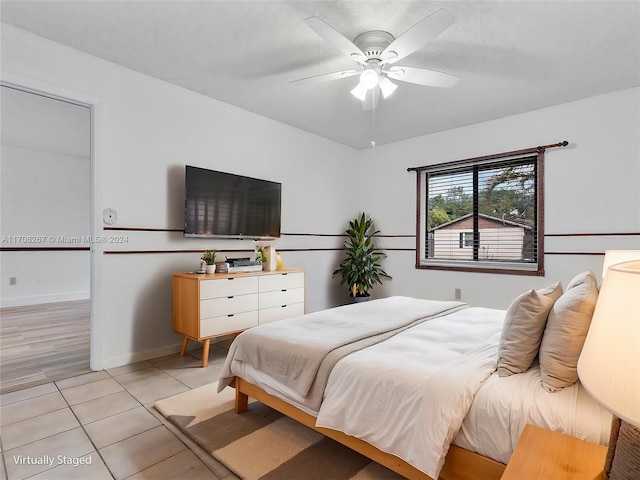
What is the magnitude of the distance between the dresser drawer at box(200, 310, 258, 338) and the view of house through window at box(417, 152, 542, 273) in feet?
8.04

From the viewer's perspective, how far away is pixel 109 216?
2887 mm

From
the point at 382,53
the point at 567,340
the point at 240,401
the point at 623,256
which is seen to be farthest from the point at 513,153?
the point at 240,401

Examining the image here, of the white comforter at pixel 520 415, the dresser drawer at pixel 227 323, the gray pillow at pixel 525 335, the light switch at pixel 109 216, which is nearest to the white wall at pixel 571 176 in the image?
the dresser drawer at pixel 227 323

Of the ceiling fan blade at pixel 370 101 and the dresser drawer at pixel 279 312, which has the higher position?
the ceiling fan blade at pixel 370 101

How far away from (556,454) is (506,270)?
334cm

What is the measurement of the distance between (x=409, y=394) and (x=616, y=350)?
94cm

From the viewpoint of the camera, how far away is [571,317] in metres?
1.29

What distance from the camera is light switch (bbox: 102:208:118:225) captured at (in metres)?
2.86

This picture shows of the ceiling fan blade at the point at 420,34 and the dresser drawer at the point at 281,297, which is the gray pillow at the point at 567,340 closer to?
the ceiling fan blade at the point at 420,34

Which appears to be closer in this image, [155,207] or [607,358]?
Result: [607,358]

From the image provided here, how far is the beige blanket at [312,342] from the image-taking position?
1664 mm

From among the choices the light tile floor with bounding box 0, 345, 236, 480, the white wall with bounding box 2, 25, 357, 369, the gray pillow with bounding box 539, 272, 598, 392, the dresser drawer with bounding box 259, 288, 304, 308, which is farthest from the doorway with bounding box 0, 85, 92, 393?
the gray pillow with bounding box 539, 272, 598, 392

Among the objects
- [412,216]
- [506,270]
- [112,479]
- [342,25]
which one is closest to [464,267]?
[506,270]

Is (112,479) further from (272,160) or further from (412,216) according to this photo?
(412,216)
